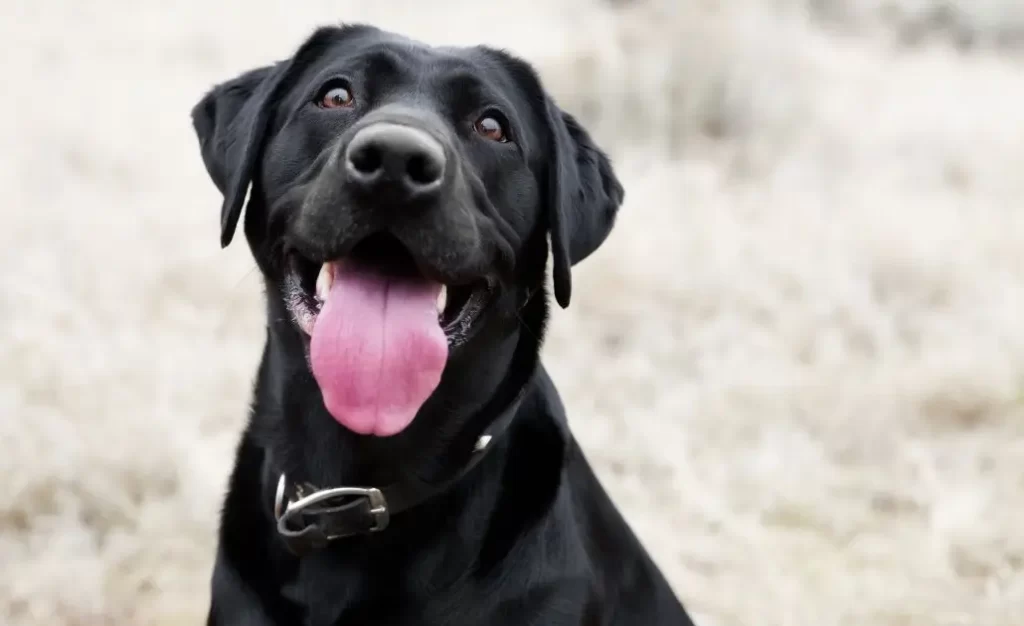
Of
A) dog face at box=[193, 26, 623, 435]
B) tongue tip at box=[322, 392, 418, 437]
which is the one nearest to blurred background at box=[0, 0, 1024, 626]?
dog face at box=[193, 26, 623, 435]

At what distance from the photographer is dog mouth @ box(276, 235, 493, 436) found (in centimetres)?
193

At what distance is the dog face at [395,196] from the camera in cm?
193

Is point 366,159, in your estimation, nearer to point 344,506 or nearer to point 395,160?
point 395,160

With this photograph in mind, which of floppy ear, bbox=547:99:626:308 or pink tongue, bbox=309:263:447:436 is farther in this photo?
floppy ear, bbox=547:99:626:308

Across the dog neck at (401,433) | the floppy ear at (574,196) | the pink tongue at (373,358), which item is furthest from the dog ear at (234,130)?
the floppy ear at (574,196)

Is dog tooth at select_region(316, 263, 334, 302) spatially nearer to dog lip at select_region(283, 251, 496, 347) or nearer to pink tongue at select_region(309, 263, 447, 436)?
dog lip at select_region(283, 251, 496, 347)

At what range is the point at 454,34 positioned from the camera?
8.81 metres

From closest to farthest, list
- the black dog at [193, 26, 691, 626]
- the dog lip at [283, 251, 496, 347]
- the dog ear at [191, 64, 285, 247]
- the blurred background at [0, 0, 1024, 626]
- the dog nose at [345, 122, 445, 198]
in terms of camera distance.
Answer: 1. the dog nose at [345, 122, 445, 198]
2. the black dog at [193, 26, 691, 626]
3. the dog lip at [283, 251, 496, 347]
4. the dog ear at [191, 64, 285, 247]
5. the blurred background at [0, 0, 1024, 626]

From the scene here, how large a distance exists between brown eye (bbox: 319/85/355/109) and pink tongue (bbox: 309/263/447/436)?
0.45 meters

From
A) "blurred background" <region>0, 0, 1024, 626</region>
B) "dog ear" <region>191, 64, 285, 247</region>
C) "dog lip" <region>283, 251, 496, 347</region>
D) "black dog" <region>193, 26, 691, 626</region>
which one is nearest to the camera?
"black dog" <region>193, 26, 691, 626</region>

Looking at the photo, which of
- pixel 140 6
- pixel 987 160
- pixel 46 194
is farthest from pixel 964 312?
pixel 140 6

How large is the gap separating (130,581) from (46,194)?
119 inches

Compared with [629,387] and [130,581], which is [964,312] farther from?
[130,581]

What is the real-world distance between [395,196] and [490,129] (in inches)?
18.6
